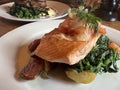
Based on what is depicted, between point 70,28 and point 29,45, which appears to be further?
point 29,45

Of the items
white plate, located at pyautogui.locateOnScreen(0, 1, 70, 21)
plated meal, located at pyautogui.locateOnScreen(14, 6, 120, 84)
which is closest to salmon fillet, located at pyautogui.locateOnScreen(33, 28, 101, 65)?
plated meal, located at pyautogui.locateOnScreen(14, 6, 120, 84)

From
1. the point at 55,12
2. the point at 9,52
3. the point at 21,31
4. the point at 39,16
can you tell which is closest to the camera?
the point at 9,52

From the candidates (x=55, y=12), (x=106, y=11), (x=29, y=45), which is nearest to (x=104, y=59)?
(x=29, y=45)

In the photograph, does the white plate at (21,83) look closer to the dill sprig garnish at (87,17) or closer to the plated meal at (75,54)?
the plated meal at (75,54)

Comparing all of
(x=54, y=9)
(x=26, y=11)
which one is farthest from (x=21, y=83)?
(x=54, y=9)

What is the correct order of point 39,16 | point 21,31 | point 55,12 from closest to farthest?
1. point 21,31
2. point 39,16
3. point 55,12

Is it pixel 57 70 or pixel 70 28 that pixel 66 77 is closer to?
pixel 57 70

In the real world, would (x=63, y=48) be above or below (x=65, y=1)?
above
